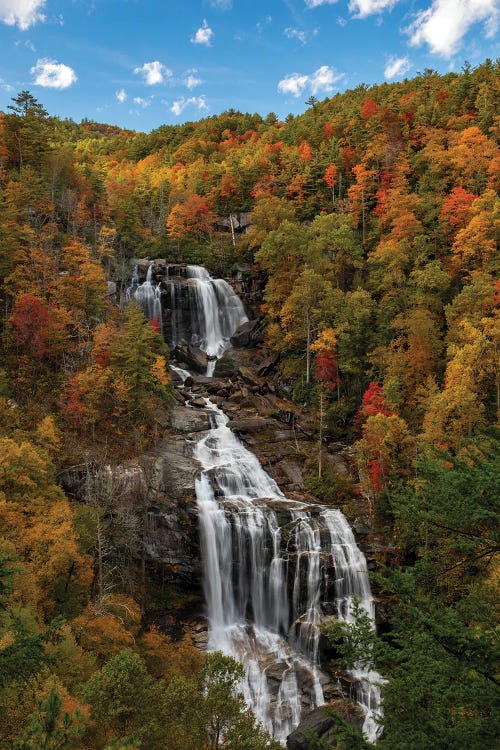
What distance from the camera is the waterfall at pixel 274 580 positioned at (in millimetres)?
24297

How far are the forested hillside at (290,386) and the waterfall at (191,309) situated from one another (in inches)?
148

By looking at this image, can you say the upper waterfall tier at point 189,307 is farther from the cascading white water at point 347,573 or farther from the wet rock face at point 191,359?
the cascading white water at point 347,573

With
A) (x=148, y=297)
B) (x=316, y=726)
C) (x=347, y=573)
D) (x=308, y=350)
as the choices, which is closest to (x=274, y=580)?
(x=347, y=573)

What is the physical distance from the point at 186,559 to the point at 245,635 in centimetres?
510

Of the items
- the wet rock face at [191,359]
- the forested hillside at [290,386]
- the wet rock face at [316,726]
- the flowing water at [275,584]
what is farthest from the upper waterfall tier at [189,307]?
the wet rock face at [316,726]

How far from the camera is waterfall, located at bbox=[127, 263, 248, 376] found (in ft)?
162

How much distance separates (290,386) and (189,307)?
14.6 metres

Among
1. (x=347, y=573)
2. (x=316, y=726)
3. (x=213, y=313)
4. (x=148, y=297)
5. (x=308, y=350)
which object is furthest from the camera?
(x=213, y=313)

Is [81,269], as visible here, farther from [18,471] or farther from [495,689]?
[495,689]

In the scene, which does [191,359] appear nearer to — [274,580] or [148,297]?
[148,297]

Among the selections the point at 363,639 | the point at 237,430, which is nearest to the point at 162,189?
the point at 237,430

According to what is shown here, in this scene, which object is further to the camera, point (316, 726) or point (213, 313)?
point (213, 313)

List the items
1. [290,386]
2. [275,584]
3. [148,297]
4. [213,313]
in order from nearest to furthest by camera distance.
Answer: [275,584] < [290,386] < [148,297] < [213,313]

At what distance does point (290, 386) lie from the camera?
43375 millimetres
